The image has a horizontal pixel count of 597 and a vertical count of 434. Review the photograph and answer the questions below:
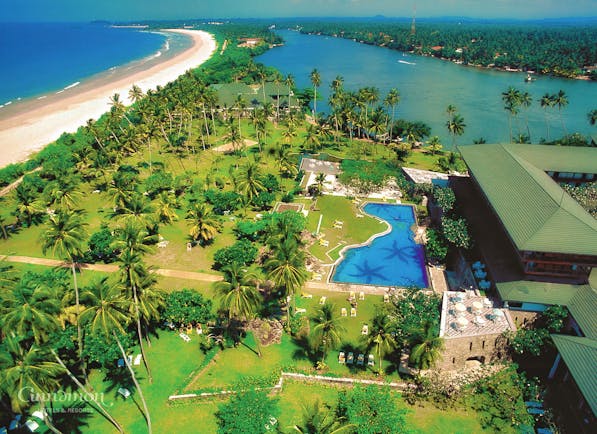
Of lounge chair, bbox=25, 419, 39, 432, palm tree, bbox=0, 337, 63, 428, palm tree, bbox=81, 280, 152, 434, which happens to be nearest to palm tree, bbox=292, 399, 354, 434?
palm tree, bbox=81, 280, 152, 434

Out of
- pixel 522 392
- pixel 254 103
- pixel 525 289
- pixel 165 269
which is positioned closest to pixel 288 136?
pixel 254 103

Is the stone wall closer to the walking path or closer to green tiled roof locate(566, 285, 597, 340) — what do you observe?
green tiled roof locate(566, 285, 597, 340)

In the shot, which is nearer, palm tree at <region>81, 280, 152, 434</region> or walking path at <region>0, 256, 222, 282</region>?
palm tree at <region>81, 280, 152, 434</region>

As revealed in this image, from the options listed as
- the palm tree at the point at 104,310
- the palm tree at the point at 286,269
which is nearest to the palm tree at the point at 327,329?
the palm tree at the point at 286,269

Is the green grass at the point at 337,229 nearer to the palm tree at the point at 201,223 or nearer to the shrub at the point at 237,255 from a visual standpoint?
the shrub at the point at 237,255

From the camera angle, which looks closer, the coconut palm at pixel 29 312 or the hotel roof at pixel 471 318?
the coconut palm at pixel 29 312

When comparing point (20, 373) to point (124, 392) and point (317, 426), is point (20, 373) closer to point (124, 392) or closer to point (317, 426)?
point (124, 392)

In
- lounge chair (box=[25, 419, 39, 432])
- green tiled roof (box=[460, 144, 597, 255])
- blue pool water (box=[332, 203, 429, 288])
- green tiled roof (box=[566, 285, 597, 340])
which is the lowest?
lounge chair (box=[25, 419, 39, 432])
